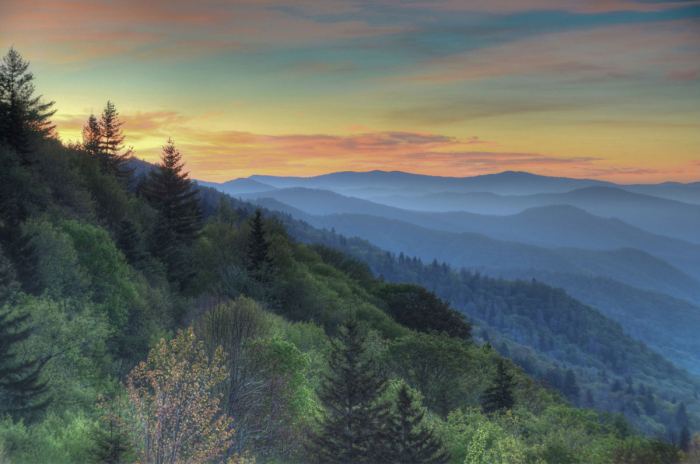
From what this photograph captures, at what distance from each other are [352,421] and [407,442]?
3253mm

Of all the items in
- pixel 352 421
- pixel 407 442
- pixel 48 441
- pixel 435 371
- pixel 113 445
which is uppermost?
pixel 113 445

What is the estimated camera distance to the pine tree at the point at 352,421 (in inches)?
1342

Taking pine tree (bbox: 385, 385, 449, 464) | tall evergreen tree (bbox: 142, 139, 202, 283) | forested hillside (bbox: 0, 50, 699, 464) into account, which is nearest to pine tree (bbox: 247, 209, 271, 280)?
forested hillside (bbox: 0, 50, 699, 464)

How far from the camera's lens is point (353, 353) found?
3659 centimetres

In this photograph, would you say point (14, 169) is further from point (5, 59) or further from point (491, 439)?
point (491, 439)

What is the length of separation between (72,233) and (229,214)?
7843 cm

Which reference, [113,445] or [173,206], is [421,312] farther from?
[113,445]

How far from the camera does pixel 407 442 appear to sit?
3438 cm

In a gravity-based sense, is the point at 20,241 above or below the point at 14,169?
below

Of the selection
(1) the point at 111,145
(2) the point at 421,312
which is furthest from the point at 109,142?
(2) the point at 421,312

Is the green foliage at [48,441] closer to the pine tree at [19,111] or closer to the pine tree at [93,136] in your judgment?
the pine tree at [19,111]

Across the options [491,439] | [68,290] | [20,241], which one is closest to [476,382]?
[491,439]

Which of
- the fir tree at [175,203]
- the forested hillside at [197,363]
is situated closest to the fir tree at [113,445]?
the forested hillside at [197,363]

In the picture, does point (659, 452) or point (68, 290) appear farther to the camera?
point (68, 290)
